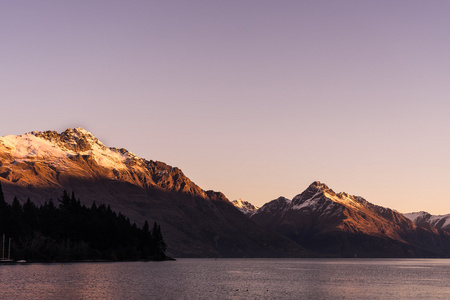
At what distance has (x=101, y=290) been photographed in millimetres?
129500

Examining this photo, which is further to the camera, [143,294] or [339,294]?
[339,294]

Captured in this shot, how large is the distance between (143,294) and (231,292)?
22.0 metres

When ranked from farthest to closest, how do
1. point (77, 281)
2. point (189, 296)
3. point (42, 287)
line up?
point (77, 281), point (42, 287), point (189, 296)

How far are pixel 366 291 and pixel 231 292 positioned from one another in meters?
34.1

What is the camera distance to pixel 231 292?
135 metres

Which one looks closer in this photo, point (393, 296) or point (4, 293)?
point (4, 293)

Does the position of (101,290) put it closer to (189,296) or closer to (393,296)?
(189,296)

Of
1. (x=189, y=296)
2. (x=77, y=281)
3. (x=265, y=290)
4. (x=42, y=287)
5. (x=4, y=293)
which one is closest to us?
(x=4, y=293)

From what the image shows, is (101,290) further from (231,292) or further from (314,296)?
(314,296)

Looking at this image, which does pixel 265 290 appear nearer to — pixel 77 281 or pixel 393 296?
pixel 393 296

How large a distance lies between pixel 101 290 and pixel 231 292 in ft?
95.4

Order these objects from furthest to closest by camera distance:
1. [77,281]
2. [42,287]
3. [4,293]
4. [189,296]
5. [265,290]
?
[77,281] < [265,290] < [42,287] < [189,296] < [4,293]

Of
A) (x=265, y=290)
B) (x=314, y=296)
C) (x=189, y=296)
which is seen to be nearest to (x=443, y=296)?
(x=314, y=296)

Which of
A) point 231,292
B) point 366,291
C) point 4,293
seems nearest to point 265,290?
point 231,292
